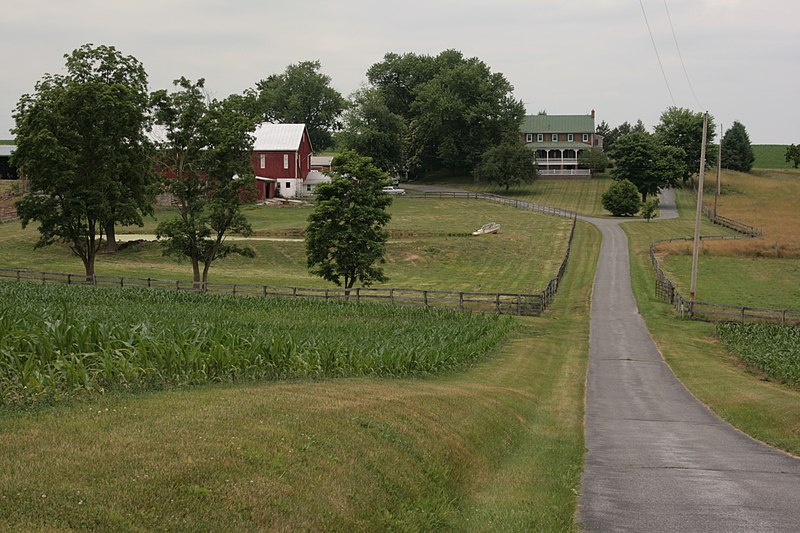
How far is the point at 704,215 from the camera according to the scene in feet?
360

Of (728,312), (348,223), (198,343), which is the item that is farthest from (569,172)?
(198,343)

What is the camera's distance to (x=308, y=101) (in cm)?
17400

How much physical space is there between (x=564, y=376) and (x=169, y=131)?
34178mm

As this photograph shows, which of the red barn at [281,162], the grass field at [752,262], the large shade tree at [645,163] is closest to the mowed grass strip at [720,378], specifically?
the grass field at [752,262]

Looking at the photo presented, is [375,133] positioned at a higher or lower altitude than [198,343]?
higher

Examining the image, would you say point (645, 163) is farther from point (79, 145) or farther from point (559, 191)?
point (79, 145)

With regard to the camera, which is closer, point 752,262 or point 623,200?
point 752,262

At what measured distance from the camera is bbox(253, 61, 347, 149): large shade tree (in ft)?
566

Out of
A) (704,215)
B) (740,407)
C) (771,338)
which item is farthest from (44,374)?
(704,215)

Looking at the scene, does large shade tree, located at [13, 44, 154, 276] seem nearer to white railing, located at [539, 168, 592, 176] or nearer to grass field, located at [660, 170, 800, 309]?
grass field, located at [660, 170, 800, 309]

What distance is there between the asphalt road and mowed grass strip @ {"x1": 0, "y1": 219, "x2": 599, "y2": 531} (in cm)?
69

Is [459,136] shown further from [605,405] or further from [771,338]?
[605,405]

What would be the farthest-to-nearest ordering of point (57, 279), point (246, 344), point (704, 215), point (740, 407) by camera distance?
point (704, 215)
point (57, 279)
point (740, 407)
point (246, 344)

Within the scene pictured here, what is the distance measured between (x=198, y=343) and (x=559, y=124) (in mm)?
150437
